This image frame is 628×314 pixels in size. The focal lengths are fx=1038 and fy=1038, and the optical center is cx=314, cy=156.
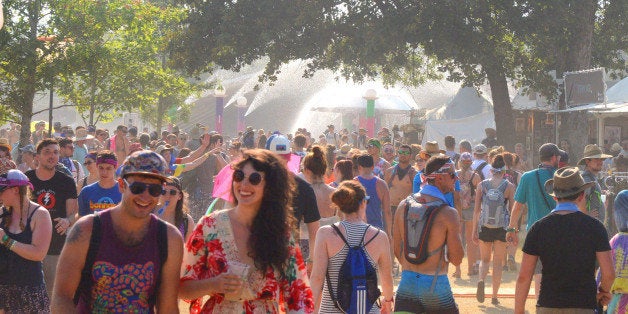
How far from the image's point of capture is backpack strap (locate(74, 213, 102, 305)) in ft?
14.4

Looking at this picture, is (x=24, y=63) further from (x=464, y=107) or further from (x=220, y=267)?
(x=464, y=107)

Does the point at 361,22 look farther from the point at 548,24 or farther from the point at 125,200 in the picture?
the point at 125,200

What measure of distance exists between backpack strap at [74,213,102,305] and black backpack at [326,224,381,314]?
2.86 m

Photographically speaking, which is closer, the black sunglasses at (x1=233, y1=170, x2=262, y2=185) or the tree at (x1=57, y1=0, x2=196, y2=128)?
the black sunglasses at (x1=233, y1=170, x2=262, y2=185)

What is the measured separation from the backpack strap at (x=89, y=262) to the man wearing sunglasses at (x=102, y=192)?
4.49 m

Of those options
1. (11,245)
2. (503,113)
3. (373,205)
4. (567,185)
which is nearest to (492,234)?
(373,205)

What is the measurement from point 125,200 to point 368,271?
2892 mm

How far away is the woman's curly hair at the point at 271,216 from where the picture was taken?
4762 mm

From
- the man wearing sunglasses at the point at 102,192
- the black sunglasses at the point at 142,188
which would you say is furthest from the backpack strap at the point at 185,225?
the black sunglasses at the point at 142,188

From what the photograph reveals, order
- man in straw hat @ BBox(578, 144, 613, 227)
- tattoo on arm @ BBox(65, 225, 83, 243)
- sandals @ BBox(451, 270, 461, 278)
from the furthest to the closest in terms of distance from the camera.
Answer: sandals @ BBox(451, 270, 461, 278)
man in straw hat @ BBox(578, 144, 613, 227)
tattoo on arm @ BBox(65, 225, 83, 243)

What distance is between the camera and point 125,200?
4492mm

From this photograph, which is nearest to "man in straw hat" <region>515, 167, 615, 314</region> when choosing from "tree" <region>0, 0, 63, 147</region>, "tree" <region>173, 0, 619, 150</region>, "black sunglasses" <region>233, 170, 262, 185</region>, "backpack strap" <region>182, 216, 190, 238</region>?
"black sunglasses" <region>233, 170, 262, 185</region>

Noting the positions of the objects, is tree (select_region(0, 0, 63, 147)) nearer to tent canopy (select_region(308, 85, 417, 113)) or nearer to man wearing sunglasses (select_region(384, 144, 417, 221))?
man wearing sunglasses (select_region(384, 144, 417, 221))

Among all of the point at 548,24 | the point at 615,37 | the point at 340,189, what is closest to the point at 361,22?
the point at 548,24
